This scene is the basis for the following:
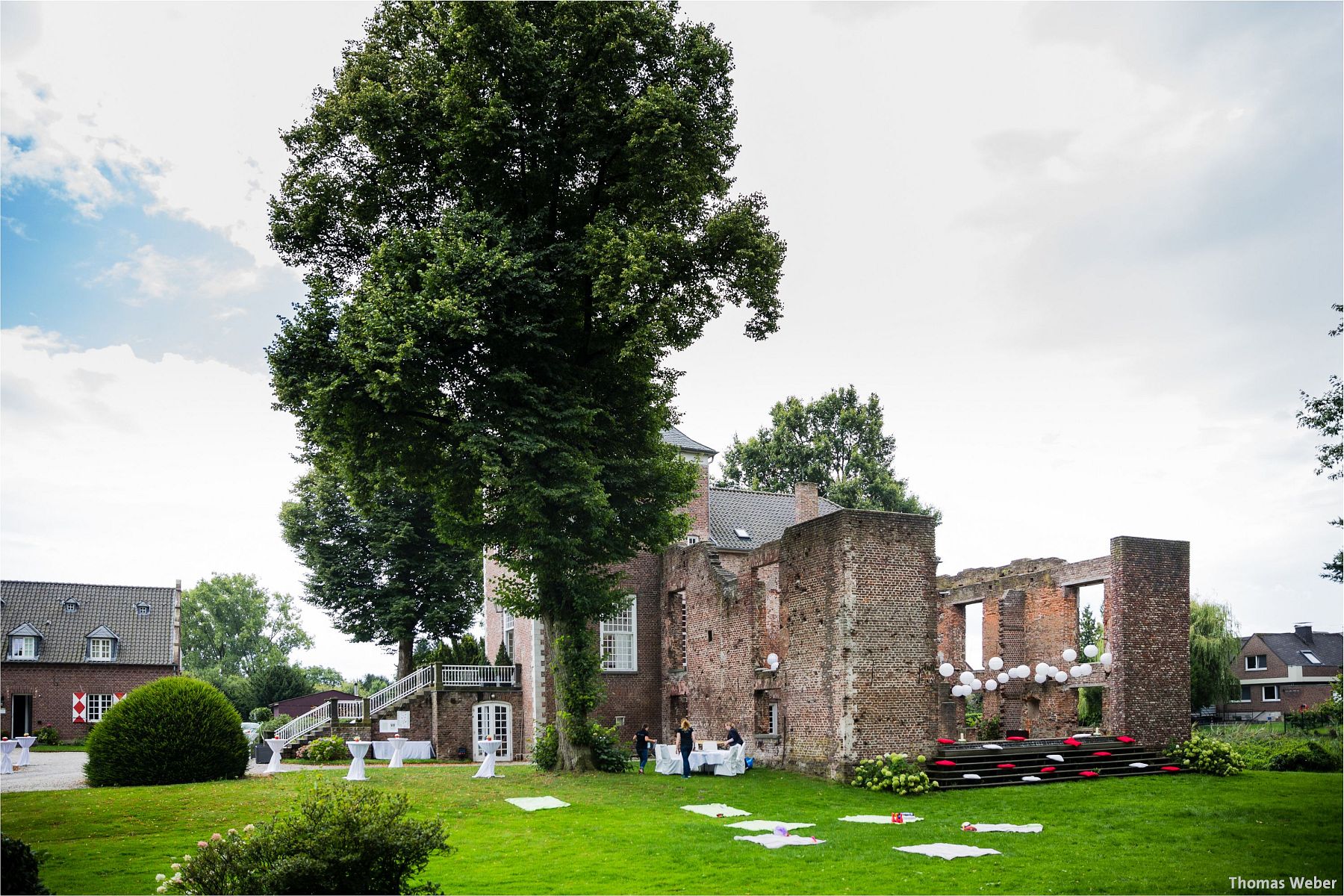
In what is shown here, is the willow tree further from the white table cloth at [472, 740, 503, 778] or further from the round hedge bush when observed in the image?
the round hedge bush

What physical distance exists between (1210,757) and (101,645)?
4211 centimetres

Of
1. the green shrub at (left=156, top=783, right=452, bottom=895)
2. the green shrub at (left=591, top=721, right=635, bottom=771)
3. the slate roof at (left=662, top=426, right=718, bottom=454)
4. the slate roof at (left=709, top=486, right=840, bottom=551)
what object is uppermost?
the slate roof at (left=662, top=426, right=718, bottom=454)

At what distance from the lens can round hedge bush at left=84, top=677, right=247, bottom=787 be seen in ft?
65.6

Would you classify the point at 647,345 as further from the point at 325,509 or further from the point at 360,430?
the point at 325,509

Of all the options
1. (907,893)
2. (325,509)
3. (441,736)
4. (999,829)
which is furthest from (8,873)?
(325,509)

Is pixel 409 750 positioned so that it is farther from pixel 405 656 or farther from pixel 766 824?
pixel 766 824

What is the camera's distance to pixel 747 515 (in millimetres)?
37031

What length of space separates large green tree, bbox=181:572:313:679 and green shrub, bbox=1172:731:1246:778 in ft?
222

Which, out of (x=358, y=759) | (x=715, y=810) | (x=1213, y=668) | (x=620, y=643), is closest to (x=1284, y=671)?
(x=1213, y=668)

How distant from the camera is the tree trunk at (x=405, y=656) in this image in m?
38.5

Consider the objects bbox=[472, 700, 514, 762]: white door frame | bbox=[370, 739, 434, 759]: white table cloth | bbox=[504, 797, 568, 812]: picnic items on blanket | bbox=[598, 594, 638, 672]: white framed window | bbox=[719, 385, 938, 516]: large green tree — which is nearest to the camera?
bbox=[504, 797, 568, 812]: picnic items on blanket

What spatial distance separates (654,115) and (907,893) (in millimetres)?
14547

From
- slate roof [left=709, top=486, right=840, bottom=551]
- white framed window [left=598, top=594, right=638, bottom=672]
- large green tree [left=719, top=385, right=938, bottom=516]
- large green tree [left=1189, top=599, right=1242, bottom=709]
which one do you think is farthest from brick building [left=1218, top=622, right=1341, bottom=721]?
white framed window [left=598, top=594, right=638, bottom=672]

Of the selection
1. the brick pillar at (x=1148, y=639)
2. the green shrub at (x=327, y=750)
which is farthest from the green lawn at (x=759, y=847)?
the green shrub at (x=327, y=750)
